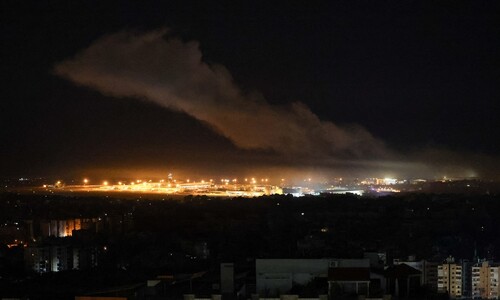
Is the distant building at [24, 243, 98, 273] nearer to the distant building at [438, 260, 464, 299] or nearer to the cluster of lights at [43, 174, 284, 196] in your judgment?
the distant building at [438, 260, 464, 299]

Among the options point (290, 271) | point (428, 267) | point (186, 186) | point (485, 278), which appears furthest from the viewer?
point (186, 186)

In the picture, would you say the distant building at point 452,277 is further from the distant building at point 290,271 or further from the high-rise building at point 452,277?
the distant building at point 290,271

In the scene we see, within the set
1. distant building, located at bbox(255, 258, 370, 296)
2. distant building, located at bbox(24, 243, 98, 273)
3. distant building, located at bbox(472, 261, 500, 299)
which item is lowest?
distant building, located at bbox(24, 243, 98, 273)

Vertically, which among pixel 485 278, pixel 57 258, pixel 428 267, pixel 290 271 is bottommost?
pixel 57 258

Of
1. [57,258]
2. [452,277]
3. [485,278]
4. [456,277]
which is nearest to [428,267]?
[452,277]

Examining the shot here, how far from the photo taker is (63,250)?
1777 cm

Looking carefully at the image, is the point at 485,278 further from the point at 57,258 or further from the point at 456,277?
the point at 57,258

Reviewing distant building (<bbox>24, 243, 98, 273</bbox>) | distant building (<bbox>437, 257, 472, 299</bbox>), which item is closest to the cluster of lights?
distant building (<bbox>24, 243, 98, 273</bbox>)

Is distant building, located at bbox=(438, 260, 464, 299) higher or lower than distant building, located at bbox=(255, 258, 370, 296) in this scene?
lower

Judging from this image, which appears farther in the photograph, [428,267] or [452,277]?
[452,277]

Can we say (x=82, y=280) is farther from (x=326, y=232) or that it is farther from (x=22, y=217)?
(x=22, y=217)

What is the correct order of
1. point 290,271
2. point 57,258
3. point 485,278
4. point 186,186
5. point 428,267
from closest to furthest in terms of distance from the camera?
point 290,271, point 428,267, point 485,278, point 57,258, point 186,186

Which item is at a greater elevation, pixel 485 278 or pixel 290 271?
pixel 290 271

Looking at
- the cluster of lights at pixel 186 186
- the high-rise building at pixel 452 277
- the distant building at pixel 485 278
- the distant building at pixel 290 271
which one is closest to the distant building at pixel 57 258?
the high-rise building at pixel 452 277
